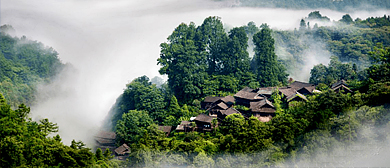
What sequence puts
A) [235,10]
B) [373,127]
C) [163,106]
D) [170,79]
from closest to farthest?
[373,127]
[163,106]
[170,79]
[235,10]

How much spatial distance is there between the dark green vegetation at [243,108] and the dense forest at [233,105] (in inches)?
1.9

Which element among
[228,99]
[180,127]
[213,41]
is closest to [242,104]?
[228,99]

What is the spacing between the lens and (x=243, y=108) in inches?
951

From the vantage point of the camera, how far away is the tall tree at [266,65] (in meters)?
28.0

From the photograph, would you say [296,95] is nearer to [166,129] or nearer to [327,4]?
[166,129]

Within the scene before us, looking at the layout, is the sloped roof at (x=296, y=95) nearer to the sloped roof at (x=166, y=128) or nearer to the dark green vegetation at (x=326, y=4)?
the sloped roof at (x=166, y=128)

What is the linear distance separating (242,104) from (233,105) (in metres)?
0.52

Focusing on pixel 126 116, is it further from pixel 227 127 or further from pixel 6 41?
pixel 6 41

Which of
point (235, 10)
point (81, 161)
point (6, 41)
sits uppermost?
point (235, 10)

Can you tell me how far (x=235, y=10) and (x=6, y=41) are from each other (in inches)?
863

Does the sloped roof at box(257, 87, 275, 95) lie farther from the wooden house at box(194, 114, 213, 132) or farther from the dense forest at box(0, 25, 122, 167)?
the dense forest at box(0, 25, 122, 167)

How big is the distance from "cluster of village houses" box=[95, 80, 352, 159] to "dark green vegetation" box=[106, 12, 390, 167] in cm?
48

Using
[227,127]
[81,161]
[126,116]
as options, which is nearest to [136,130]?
[126,116]

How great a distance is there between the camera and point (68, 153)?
16734mm
